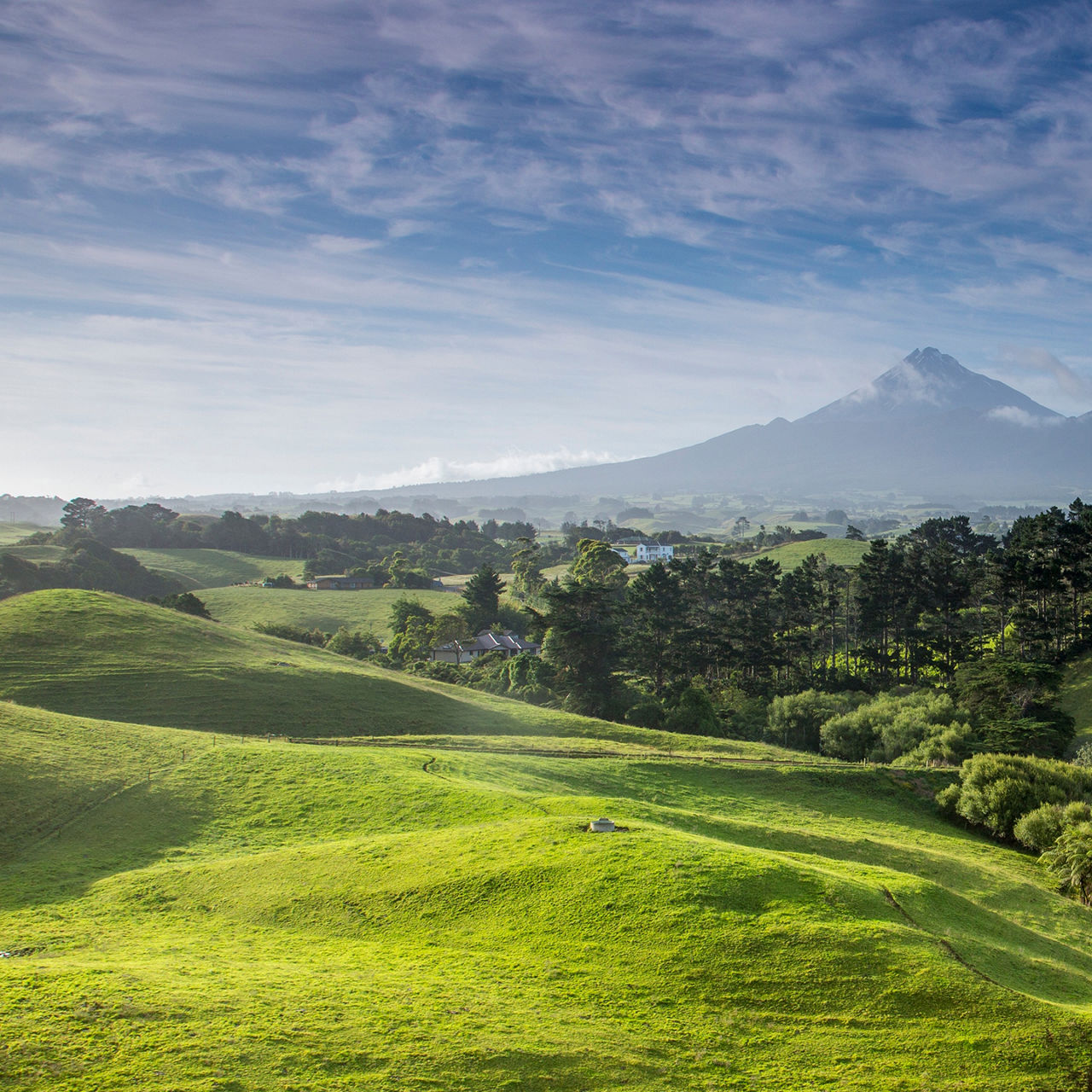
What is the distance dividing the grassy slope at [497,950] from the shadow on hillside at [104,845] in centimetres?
10

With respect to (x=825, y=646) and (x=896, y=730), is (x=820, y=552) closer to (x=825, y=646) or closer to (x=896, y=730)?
(x=825, y=646)

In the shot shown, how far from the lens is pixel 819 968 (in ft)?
47.9

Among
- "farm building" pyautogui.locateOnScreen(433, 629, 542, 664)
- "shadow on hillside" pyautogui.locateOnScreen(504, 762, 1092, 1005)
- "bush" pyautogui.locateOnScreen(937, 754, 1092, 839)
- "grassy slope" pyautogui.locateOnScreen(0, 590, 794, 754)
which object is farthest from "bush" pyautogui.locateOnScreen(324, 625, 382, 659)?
"bush" pyautogui.locateOnScreen(937, 754, 1092, 839)

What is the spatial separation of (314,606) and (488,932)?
93.1 metres

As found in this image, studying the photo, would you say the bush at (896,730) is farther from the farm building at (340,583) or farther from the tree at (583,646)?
the farm building at (340,583)

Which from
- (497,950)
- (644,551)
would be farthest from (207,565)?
(497,950)

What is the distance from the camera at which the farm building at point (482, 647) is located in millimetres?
84000

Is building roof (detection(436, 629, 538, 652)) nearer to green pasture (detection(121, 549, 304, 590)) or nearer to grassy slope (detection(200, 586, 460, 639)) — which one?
grassy slope (detection(200, 586, 460, 639))

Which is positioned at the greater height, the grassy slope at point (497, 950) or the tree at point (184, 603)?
the tree at point (184, 603)

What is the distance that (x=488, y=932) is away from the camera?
1644cm

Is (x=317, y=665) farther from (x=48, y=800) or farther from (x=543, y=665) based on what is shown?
(x=48, y=800)

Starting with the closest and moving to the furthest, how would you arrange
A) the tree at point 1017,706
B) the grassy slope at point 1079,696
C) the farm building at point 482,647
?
the tree at point 1017,706, the grassy slope at point 1079,696, the farm building at point 482,647

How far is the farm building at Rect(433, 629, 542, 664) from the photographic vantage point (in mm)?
84000

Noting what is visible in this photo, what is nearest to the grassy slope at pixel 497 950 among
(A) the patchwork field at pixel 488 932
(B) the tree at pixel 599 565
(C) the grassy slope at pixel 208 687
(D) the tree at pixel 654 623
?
(A) the patchwork field at pixel 488 932
